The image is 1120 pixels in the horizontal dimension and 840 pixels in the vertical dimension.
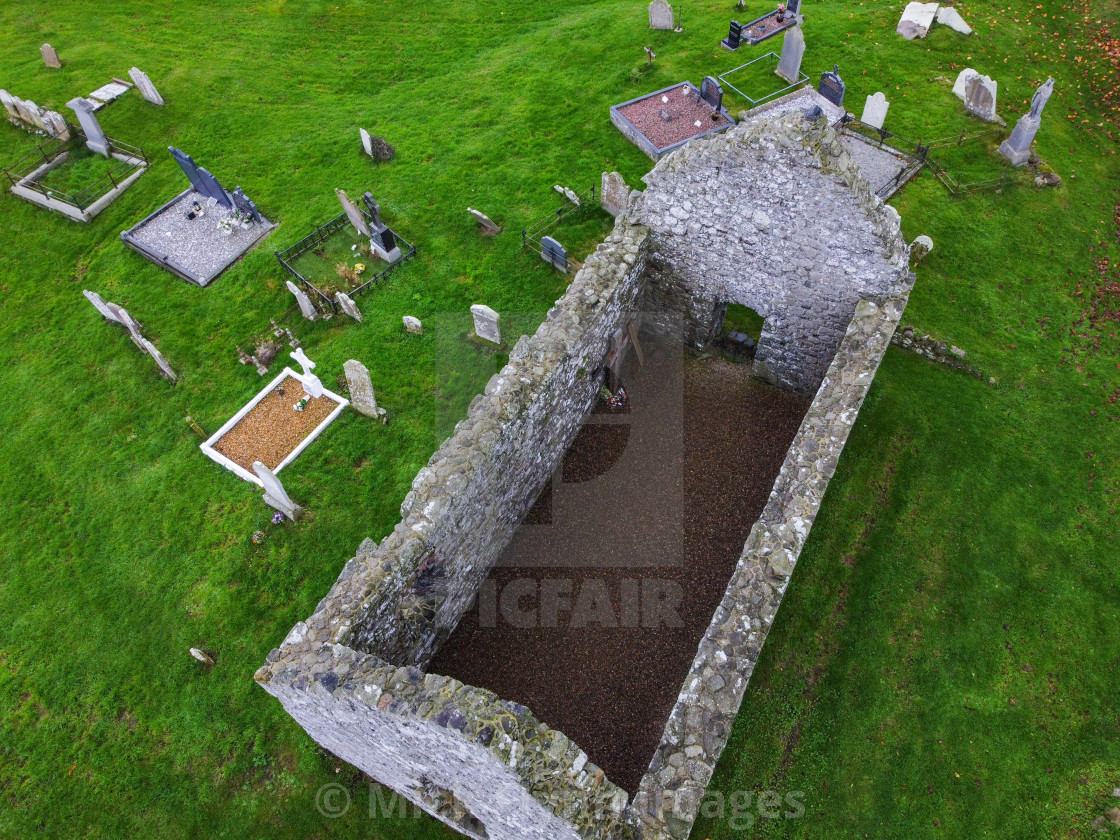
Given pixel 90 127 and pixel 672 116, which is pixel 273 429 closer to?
pixel 90 127

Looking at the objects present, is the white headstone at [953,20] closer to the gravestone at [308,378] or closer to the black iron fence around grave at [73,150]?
the gravestone at [308,378]

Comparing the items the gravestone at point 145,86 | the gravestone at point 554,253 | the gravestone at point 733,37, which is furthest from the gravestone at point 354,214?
the gravestone at point 733,37

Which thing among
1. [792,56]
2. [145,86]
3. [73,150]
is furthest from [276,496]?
[792,56]

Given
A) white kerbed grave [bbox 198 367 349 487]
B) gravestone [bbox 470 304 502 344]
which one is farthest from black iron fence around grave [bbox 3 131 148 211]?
gravestone [bbox 470 304 502 344]

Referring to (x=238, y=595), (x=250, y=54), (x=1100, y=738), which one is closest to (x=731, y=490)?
(x=1100, y=738)

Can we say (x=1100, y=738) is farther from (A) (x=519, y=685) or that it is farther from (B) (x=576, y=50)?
(B) (x=576, y=50)

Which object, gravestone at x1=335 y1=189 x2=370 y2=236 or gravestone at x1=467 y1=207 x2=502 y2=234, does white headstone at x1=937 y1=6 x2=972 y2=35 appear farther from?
gravestone at x1=335 y1=189 x2=370 y2=236
